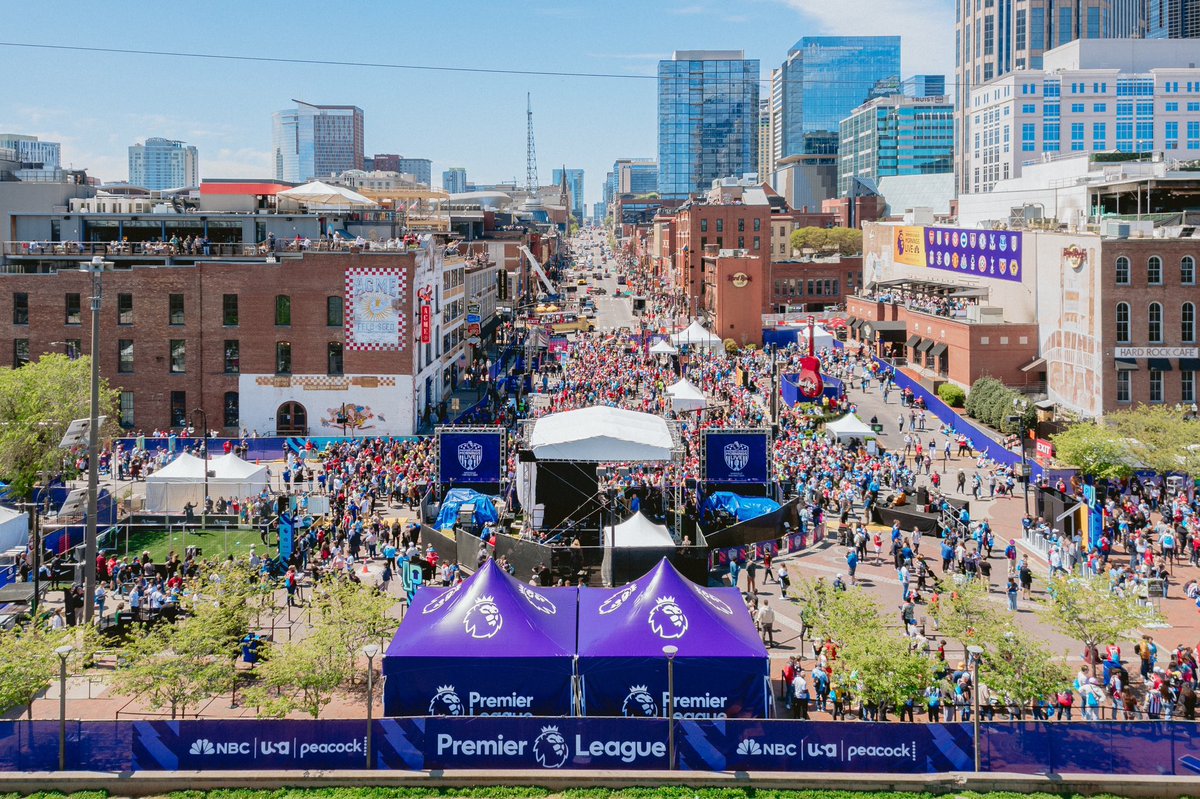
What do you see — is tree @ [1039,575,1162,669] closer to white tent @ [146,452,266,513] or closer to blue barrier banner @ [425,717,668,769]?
blue barrier banner @ [425,717,668,769]

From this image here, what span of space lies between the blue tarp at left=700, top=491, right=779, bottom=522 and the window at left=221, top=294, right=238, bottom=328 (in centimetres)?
2961

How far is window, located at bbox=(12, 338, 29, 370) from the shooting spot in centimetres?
5681

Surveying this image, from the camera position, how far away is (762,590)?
104 ft

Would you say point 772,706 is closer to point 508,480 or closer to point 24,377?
point 508,480

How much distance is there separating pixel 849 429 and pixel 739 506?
15.3 metres

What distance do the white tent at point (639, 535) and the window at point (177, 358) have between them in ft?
107

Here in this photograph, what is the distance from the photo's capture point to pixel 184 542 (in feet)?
119

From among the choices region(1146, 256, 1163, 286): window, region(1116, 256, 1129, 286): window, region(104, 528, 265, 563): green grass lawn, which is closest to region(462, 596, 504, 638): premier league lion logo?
region(104, 528, 265, 563): green grass lawn

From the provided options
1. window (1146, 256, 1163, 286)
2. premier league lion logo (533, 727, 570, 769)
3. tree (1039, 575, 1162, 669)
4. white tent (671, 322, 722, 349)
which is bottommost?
premier league lion logo (533, 727, 570, 769)

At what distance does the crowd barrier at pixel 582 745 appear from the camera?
18875 mm

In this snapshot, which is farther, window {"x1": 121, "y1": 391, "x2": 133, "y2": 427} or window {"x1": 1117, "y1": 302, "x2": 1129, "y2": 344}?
window {"x1": 121, "y1": 391, "x2": 133, "y2": 427}

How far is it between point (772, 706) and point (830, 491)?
21.8 meters

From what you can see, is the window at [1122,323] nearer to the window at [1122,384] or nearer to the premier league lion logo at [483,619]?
the window at [1122,384]

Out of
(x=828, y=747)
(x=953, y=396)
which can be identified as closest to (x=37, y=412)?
(x=828, y=747)
